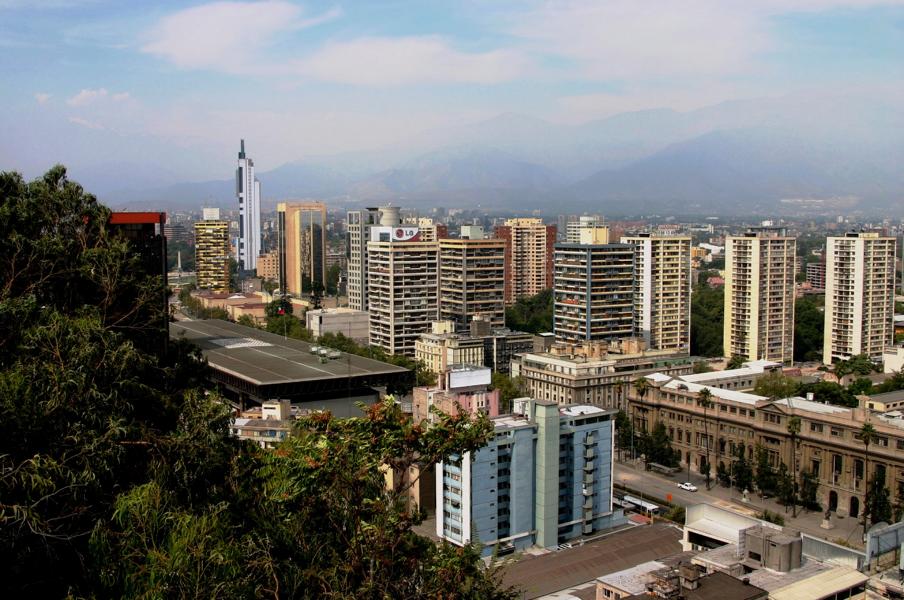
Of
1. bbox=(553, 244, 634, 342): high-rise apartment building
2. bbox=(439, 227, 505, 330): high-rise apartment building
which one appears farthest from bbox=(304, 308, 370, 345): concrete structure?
bbox=(553, 244, 634, 342): high-rise apartment building

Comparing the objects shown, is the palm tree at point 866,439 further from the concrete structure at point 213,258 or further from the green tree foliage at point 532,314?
the concrete structure at point 213,258

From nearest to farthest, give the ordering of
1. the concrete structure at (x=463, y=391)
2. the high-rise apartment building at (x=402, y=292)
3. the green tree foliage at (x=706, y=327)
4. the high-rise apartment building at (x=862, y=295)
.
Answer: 1. the concrete structure at (x=463, y=391)
2. the high-rise apartment building at (x=862, y=295)
3. the high-rise apartment building at (x=402, y=292)
4. the green tree foliage at (x=706, y=327)

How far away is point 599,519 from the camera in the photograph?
40.3 feet

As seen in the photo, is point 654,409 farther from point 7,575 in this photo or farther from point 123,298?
point 7,575

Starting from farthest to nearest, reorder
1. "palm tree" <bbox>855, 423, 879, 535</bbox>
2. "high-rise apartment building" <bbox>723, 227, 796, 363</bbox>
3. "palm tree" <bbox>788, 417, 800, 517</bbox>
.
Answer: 1. "high-rise apartment building" <bbox>723, 227, 796, 363</bbox>
2. "palm tree" <bbox>788, 417, 800, 517</bbox>
3. "palm tree" <bbox>855, 423, 879, 535</bbox>

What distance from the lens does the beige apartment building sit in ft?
44.2

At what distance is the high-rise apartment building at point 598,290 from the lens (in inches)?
868

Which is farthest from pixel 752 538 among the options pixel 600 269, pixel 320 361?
pixel 600 269

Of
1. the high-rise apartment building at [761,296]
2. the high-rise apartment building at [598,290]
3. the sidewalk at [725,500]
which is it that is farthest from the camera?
the high-rise apartment building at [761,296]

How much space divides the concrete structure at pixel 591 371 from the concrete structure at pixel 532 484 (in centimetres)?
618

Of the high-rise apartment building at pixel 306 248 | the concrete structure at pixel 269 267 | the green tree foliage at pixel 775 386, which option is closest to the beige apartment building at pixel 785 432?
the green tree foliage at pixel 775 386

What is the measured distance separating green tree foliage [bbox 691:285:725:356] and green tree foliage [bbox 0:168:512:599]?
22.4 m

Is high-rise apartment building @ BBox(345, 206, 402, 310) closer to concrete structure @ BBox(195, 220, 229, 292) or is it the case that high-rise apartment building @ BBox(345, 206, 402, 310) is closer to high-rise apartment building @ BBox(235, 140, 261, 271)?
concrete structure @ BBox(195, 220, 229, 292)

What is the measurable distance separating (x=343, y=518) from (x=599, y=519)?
350 inches
